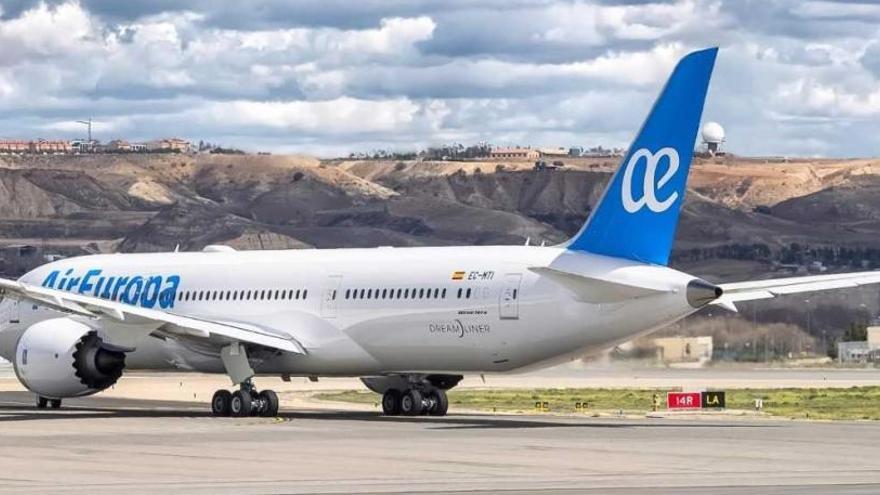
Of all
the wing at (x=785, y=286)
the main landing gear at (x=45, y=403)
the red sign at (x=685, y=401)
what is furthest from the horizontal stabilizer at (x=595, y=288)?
the main landing gear at (x=45, y=403)

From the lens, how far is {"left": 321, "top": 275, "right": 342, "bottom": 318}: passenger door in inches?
1976

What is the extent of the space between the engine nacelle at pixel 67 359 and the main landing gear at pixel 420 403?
7103 mm

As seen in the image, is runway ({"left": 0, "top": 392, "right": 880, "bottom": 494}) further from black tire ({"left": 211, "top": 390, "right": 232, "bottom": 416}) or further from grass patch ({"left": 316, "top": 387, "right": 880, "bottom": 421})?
grass patch ({"left": 316, "top": 387, "right": 880, "bottom": 421})

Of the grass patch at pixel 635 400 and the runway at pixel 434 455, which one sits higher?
the grass patch at pixel 635 400

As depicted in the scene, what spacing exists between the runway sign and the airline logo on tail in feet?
43.4

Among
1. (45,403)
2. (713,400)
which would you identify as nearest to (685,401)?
(713,400)

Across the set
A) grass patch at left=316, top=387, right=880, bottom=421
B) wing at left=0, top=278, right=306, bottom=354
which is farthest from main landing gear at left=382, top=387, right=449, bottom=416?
grass patch at left=316, top=387, right=880, bottom=421

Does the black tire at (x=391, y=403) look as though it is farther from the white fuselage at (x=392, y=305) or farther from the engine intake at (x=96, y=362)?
the engine intake at (x=96, y=362)

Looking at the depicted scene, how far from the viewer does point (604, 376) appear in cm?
8938

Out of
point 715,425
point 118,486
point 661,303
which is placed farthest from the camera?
point 715,425

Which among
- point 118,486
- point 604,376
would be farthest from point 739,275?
point 118,486

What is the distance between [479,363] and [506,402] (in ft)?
50.6

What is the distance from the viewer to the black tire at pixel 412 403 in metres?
50.7

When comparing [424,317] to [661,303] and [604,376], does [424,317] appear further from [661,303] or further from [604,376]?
[604,376]
